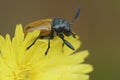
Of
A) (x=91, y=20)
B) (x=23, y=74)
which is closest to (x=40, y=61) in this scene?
(x=23, y=74)

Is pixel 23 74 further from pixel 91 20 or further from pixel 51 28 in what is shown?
pixel 91 20

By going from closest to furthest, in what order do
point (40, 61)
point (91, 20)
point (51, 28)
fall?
1. point (51, 28)
2. point (40, 61)
3. point (91, 20)

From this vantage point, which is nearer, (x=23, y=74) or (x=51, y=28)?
(x=51, y=28)

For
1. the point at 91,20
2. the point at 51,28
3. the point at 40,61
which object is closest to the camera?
the point at 51,28

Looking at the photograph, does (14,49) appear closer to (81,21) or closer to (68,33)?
(68,33)

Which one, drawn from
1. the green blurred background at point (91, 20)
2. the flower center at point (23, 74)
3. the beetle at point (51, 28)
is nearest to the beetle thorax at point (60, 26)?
the beetle at point (51, 28)

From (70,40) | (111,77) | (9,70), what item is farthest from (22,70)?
(111,77)

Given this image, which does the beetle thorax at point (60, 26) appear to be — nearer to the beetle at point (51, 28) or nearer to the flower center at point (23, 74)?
the beetle at point (51, 28)
